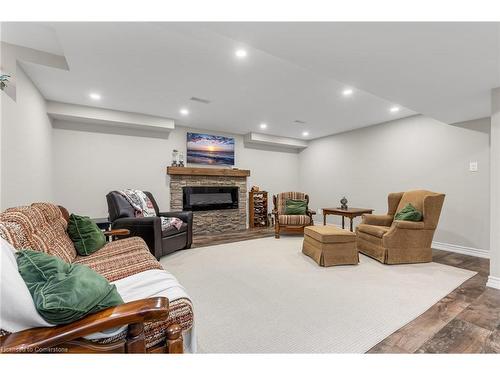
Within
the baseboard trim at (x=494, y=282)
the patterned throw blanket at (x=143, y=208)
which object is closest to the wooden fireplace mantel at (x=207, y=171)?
the patterned throw blanket at (x=143, y=208)

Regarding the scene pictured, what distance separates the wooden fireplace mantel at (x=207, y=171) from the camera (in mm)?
4875

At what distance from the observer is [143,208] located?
11.9 feet

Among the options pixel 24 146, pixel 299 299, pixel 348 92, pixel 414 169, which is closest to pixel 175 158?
pixel 24 146

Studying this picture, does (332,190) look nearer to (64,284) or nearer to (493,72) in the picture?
(493,72)

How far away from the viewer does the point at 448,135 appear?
12.6ft

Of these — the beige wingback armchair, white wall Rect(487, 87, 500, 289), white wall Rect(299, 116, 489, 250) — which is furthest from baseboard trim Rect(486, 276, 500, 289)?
white wall Rect(299, 116, 489, 250)

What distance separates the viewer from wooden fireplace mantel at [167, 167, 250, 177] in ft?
16.0

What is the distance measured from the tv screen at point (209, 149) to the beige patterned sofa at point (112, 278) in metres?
3.08

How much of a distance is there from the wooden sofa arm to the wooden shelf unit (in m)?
4.96

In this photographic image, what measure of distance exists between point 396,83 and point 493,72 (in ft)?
2.49

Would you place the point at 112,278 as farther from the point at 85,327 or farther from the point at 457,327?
the point at 457,327

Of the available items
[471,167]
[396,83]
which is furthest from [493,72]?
[471,167]

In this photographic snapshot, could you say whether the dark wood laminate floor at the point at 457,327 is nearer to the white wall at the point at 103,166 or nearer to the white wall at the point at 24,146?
the white wall at the point at 24,146

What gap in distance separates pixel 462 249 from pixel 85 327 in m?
4.88
